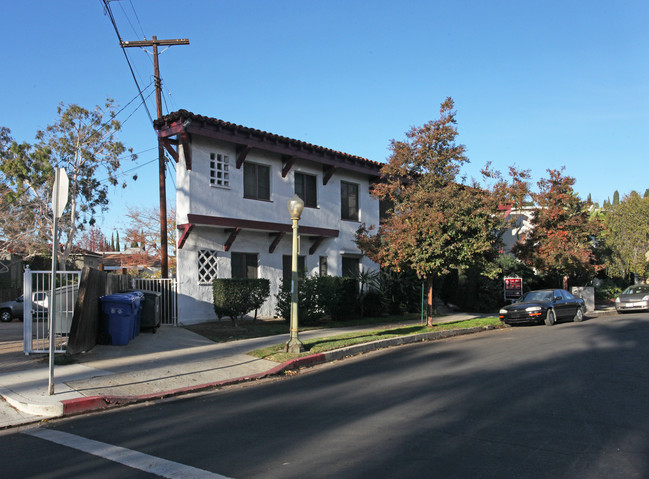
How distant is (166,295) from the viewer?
16703mm

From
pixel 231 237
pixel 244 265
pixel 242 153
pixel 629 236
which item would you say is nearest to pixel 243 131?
pixel 242 153

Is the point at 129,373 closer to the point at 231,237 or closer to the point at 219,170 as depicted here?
the point at 231,237

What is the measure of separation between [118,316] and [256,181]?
859cm

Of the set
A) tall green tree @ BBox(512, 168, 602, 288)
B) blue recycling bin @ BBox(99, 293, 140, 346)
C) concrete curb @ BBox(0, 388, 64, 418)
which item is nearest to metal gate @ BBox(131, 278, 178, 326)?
blue recycling bin @ BBox(99, 293, 140, 346)

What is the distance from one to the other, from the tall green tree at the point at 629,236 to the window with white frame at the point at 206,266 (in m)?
25.9

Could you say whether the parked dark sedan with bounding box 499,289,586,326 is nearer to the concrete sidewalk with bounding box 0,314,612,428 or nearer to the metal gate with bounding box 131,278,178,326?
the concrete sidewalk with bounding box 0,314,612,428

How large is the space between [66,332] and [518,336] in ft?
39.2

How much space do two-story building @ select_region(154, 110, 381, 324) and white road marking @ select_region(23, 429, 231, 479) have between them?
1049 centimetres

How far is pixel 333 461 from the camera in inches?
196

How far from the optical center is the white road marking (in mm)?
4705

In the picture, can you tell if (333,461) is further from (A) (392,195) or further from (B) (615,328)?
(B) (615,328)

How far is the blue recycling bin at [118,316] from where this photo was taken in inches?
456

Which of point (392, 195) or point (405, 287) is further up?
point (392, 195)

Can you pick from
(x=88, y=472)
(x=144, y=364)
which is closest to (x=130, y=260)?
(x=144, y=364)
